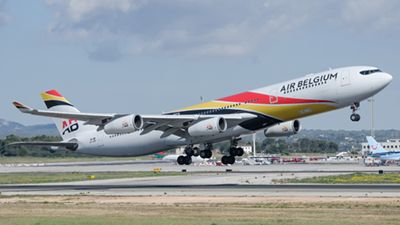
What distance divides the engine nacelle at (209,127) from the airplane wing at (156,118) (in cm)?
73

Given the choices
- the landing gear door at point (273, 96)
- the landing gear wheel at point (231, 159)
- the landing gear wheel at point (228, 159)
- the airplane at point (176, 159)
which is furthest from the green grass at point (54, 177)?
the landing gear door at point (273, 96)

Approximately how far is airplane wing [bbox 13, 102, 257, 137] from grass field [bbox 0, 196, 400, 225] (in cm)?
897

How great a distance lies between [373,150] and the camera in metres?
127

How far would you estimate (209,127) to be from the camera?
46688mm

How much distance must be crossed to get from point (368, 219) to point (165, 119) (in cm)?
2527

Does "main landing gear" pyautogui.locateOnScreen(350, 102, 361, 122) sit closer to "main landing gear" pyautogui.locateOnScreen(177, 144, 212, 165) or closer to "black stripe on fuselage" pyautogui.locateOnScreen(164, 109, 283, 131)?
"black stripe on fuselage" pyautogui.locateOnScreen(164, 109, 283, 131)

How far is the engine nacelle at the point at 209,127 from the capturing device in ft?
152

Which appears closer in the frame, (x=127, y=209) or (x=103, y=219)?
(x=103, y=219)

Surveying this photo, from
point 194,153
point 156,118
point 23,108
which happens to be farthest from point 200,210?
point 23,108

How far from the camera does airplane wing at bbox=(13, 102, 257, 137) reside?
45.5 meters

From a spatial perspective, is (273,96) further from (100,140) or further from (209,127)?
(100,140)

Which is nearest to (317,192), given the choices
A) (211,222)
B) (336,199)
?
(336,199)

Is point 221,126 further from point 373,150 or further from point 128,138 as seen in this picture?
point 373,150

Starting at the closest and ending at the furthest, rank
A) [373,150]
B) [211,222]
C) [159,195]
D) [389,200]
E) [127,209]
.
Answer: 1. [211,222]
2. [127,209]
3. [389,200]
4. [159,195]
5. [373,150]
